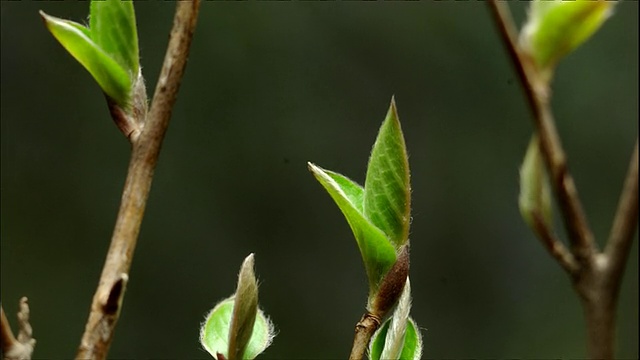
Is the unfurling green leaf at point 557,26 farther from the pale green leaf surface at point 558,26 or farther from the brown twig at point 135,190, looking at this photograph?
the brown twig at point 135,190

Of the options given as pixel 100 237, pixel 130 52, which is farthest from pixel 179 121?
pixel 130 52

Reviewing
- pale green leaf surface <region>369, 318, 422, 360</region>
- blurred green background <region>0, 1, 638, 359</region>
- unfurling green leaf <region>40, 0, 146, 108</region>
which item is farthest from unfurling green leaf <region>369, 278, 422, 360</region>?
blurred green background <region>0, 1, 638, 359</region>

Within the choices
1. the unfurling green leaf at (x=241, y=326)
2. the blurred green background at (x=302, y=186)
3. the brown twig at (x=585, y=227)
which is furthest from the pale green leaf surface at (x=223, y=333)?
the blurred green background at (x=302, y=186)

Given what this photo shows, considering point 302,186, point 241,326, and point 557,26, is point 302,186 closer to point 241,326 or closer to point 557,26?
point 557,26

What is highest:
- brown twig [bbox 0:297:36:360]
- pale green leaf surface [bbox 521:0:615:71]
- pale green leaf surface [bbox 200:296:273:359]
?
pale green leaf surface [bbox 521:0:615:71]

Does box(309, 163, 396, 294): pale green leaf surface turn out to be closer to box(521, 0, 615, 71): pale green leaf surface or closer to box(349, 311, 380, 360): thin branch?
box(349, 311, 380, 360): thin branch

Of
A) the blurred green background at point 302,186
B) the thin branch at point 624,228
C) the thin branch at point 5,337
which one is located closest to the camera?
the thin branch at point 5,337
